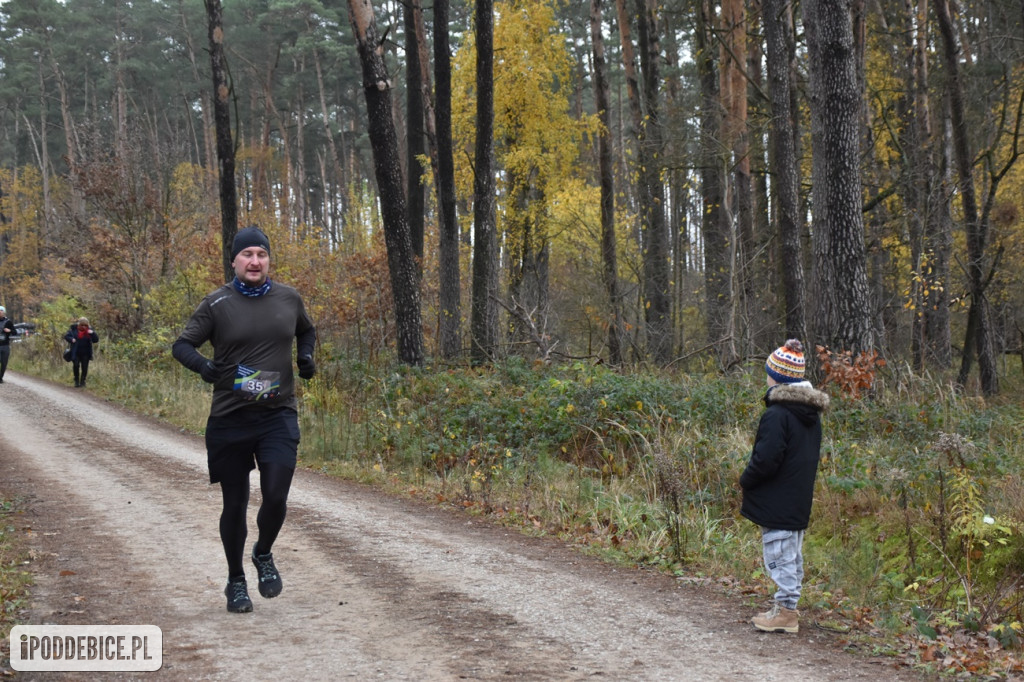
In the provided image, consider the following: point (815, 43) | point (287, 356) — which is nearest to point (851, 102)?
point (815, 43)

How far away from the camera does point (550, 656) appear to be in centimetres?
504

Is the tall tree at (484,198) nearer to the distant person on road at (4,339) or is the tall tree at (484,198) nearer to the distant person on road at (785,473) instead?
the distant person on road at (785,473)

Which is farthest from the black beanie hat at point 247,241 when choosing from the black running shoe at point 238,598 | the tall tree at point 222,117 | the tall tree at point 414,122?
the tall tree at point 222,117

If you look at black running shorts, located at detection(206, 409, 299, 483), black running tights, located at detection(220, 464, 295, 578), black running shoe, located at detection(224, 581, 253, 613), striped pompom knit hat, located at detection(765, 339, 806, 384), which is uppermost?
striped pompom knit hat, located at detection(765, 339, 806, 384)

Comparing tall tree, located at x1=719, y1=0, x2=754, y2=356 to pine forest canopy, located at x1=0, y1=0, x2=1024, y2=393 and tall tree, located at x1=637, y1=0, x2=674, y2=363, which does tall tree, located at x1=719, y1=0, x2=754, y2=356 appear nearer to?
pine forest canopy, located at x1=0, y1=0, x2=1024, y2=393

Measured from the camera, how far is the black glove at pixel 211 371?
5230mm

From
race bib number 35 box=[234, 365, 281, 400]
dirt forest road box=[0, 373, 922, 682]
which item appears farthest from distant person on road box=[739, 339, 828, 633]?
race bib number 35 box=[234, 365, 281, 400]

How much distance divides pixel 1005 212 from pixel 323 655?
22949 millimetres

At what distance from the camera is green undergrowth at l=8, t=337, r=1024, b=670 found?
7050 mm

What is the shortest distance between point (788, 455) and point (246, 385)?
10.8 ft

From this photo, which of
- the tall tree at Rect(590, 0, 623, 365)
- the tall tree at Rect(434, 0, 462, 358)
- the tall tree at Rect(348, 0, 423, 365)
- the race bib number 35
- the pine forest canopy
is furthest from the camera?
the tall tree at Rect(590, 0, 623, 365)

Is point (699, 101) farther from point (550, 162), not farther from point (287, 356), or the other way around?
point (287, 356)

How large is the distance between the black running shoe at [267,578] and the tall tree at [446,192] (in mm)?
12114

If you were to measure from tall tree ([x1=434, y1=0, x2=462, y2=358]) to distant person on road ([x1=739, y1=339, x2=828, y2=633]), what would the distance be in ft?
40.8
